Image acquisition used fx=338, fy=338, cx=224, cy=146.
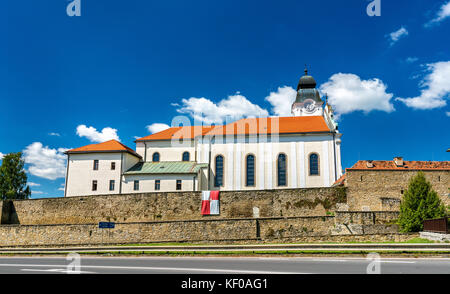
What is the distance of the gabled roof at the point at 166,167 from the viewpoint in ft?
140

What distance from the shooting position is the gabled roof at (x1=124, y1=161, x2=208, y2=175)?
42625mm

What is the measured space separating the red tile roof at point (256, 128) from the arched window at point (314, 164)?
3.27 meters

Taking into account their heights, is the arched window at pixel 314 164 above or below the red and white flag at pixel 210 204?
above

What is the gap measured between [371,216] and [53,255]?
2499cm

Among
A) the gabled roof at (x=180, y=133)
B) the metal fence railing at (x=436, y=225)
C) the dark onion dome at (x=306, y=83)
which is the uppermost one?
the dark onion dome at (x=306, y=83)

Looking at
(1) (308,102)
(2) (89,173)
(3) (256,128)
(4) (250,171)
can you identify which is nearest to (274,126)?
(3) (256,128)

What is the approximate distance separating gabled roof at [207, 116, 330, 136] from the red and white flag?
536 inches

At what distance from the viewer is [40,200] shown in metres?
38.8

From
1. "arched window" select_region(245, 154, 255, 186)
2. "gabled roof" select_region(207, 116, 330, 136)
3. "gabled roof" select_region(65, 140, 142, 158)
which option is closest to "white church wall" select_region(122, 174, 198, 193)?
"gabled roof" select_region(65, 140, 142, 158)

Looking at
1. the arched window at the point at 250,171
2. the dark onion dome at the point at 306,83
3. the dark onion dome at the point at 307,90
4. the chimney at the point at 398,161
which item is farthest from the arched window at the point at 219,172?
the dark onion dome at the point at 306,83

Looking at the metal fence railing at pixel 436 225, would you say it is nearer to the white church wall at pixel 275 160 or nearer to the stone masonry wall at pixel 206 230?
the stone masonry wall at pixel 206 230

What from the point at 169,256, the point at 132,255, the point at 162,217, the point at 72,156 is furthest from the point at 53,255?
the point at 72,156

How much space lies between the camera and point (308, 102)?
64125 mm

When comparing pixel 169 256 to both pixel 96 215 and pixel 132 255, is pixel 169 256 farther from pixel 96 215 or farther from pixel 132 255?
pixel 96 215
